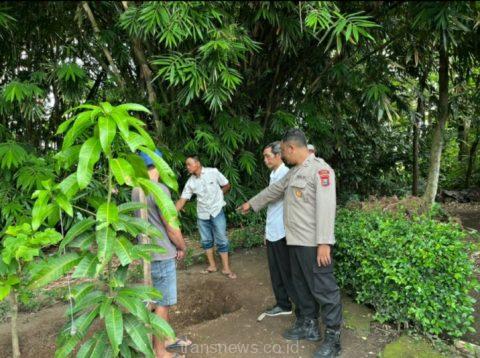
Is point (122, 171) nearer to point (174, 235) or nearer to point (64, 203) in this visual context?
point (64, 203)

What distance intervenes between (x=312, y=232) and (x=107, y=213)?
1371 mm

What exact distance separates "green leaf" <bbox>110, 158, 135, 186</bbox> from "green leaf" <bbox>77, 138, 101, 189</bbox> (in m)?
0.08

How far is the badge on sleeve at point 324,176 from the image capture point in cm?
243

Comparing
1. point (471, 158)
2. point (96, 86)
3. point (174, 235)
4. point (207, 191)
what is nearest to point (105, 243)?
point (174, 235)

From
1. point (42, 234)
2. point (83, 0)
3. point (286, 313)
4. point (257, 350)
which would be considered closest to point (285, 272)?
point (286, 313)

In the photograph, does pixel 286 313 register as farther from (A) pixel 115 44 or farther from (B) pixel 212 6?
(A) pixel 115 44

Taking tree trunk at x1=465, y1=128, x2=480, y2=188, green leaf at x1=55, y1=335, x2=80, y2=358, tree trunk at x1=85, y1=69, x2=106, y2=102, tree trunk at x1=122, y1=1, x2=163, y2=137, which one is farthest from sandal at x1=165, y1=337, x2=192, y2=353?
tree trunk at x1=465, y1=128, x2=480, y2=188

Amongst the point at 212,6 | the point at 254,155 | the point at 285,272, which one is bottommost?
the point at 285,272

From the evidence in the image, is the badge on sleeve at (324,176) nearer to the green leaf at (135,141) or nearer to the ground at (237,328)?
the ground at (237,328)

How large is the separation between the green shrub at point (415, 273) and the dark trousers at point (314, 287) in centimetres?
42

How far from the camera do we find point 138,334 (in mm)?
1710

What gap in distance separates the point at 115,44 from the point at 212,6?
5.29 ft

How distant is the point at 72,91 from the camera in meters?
4.31

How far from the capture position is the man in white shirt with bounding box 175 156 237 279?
371 centimetres
